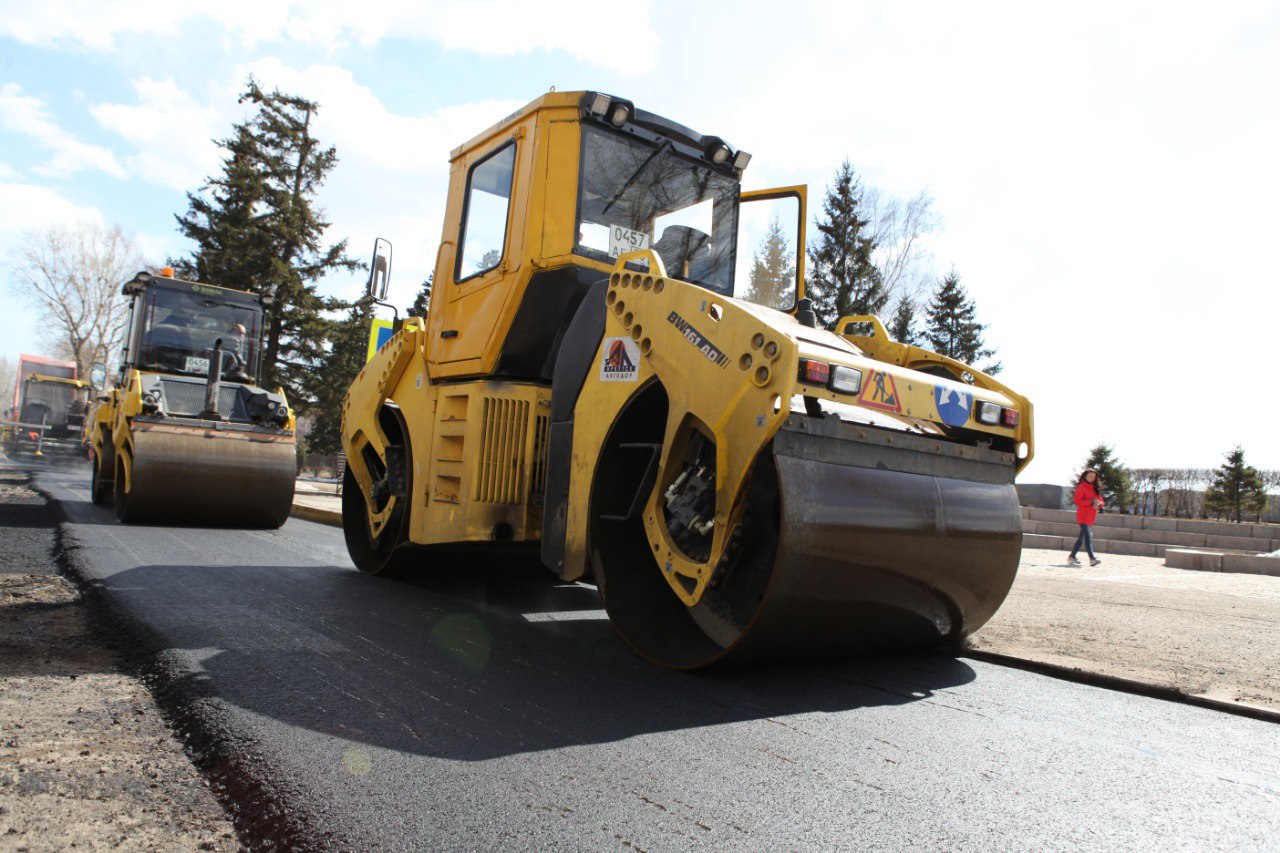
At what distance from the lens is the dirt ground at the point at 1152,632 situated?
4152 mm

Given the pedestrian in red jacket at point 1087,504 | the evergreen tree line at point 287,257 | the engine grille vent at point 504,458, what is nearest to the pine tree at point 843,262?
the evergreen tree line at point 287,257

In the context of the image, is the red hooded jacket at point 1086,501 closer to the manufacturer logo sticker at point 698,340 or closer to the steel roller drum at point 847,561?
the steel roller drum at point 847,561

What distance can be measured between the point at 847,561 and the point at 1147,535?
17.4 meters

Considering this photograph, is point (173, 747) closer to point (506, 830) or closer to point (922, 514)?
point (506, 830)

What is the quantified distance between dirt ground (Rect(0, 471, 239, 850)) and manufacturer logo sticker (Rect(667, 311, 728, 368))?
2.17m

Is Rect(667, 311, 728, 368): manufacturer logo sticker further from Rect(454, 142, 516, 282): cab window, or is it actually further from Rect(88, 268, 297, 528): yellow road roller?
Rect(88, 268, 297, 528): yellow road roller

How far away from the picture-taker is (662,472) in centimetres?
366

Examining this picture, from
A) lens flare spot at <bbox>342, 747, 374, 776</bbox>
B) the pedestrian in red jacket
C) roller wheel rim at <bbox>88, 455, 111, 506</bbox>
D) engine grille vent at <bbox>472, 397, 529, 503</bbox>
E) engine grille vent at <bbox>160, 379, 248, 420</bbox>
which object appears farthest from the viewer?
the pedestrian in red jacket

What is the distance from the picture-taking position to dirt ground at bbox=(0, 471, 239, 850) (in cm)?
208

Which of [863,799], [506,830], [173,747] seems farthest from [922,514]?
[173,747]

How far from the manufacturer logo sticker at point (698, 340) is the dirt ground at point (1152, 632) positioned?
7.53 feet

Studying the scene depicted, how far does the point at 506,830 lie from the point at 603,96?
155 inches

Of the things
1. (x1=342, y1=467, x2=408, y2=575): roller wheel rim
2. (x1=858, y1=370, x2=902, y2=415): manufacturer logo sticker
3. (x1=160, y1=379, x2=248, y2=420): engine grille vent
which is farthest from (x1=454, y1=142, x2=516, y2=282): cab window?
(x1=160, y1=379, x2=248, y2=420): engine grille vent

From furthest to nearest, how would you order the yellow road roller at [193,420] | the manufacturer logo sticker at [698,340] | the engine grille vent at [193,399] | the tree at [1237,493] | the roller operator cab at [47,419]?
the roller operator cab at [47,419]
the tree at [1237,493]
the engine grille vent at [193,399]
the yellow road roller at [193,420]
the manufacturer logo sticker at [698,340]
